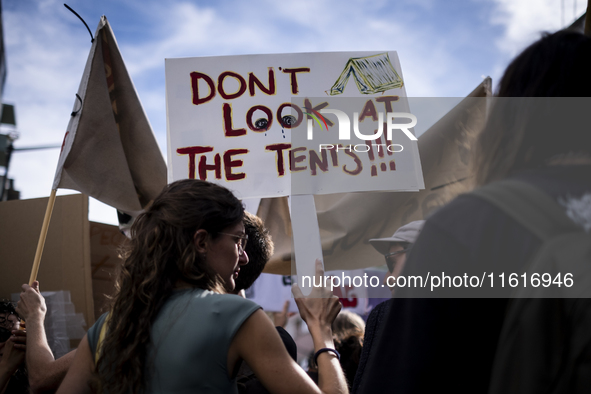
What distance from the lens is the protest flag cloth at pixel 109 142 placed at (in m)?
2.51

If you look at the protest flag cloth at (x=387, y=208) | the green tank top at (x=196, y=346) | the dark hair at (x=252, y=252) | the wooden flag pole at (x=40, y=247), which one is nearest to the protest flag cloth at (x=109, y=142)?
the wooden flag pole at (x=40, y=247)

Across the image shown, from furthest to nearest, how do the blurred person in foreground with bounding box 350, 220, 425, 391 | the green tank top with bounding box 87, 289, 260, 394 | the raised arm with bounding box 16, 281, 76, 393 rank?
the blurred person in foreground with bounding box 350, 220, 425, 391, the raised arm with bounding box 16, 281, 76, 393, the green tank top with bounding box 87, 289, 260, 394

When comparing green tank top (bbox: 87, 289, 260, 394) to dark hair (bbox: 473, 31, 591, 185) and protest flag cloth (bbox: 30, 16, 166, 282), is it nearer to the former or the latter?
dark hair (bbox: 473, 31, 591, 185)

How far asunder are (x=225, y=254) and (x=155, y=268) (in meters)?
0.21

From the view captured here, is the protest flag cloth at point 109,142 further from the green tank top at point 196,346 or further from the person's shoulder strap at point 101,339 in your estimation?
the green tank top at point 196,346

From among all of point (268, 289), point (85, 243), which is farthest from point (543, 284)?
point (268, 289)

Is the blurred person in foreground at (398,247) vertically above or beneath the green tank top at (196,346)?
above

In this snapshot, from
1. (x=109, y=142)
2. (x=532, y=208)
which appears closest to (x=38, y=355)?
(x=109, y=142)

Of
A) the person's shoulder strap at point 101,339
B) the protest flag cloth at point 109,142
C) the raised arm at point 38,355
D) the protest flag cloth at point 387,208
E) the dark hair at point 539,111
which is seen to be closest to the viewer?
the dark hair at point 539,111

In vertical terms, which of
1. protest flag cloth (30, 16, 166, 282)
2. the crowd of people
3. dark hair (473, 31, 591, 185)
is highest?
protest flag cloth (30, 16, 166, 282)

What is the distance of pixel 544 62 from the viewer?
76 cm

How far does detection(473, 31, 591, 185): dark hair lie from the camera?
0.71 metres

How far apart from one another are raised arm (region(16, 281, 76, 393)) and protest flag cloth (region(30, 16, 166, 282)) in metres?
0.59

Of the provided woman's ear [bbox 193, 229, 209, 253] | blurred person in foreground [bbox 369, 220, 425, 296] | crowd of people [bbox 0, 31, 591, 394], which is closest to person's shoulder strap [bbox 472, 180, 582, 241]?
crowd of people [bbox 0, 31, 591, 394]
